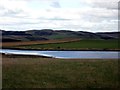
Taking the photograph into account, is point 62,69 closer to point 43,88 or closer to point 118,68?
point 118,68

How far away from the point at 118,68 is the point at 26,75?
9.53m

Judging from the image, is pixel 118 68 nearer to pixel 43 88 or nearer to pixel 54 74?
pixel 54 74

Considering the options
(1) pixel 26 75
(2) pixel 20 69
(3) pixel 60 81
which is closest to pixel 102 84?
(3) pixel 60 81

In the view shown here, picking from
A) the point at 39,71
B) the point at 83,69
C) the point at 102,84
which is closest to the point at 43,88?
the point at 102,84

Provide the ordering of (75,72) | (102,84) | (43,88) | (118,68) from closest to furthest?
(43,88) → (102,84) → (75,72) → (118,68)

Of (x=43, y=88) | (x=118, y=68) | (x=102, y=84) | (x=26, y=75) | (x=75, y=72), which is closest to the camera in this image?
(x=43, y=88)

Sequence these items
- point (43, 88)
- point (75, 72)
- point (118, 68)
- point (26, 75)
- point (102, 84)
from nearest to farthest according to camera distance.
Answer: point (43, 88)
point (102, 84)
point (26, 75)
point (75, 72)
point (118, 68)

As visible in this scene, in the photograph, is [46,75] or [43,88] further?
[46,75]

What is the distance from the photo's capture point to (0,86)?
23469 millimetres

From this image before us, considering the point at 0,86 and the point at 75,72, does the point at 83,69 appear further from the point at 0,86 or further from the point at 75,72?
the point at 0,86

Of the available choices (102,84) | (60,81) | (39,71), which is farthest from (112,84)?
(39,71)

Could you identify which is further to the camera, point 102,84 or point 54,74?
point 54,74

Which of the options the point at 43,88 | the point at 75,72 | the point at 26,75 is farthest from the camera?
the point at 75,72

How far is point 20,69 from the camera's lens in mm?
30266
